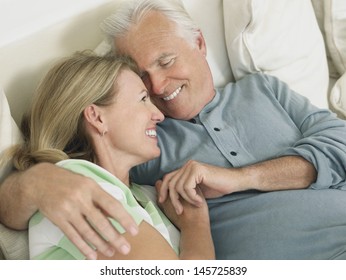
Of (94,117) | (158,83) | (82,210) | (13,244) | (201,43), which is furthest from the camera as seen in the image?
(201,43)

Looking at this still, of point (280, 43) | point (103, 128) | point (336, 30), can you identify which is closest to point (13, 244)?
point (103, 128)

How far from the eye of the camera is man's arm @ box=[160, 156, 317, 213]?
4.19 ft

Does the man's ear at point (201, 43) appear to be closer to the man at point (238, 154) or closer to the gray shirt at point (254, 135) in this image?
the man at point (238, 154)

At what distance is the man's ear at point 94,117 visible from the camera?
1.21 m

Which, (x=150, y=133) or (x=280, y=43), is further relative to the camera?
(x=280, y=43)

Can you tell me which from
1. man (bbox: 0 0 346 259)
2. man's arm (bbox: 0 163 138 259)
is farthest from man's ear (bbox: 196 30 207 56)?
man's arm (bbox: 0 163 138 259)

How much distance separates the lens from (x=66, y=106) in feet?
3.97

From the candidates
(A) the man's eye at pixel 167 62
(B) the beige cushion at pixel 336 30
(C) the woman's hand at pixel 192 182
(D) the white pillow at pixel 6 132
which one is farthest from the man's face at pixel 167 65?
(B) the beige cushion at pixel 336 30

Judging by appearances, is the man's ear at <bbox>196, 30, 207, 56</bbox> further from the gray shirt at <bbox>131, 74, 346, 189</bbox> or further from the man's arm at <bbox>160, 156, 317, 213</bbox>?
the man's arm at <bbox>160, 156, 317, 213</bbox>

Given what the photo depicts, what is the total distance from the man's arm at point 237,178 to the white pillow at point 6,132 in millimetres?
371

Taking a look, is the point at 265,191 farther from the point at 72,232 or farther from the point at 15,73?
the point at 15,73

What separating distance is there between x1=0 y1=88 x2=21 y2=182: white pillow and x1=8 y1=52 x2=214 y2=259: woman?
0.03 m

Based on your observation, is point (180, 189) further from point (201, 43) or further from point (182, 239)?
point (201, 43)

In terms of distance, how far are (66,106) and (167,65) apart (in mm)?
382
